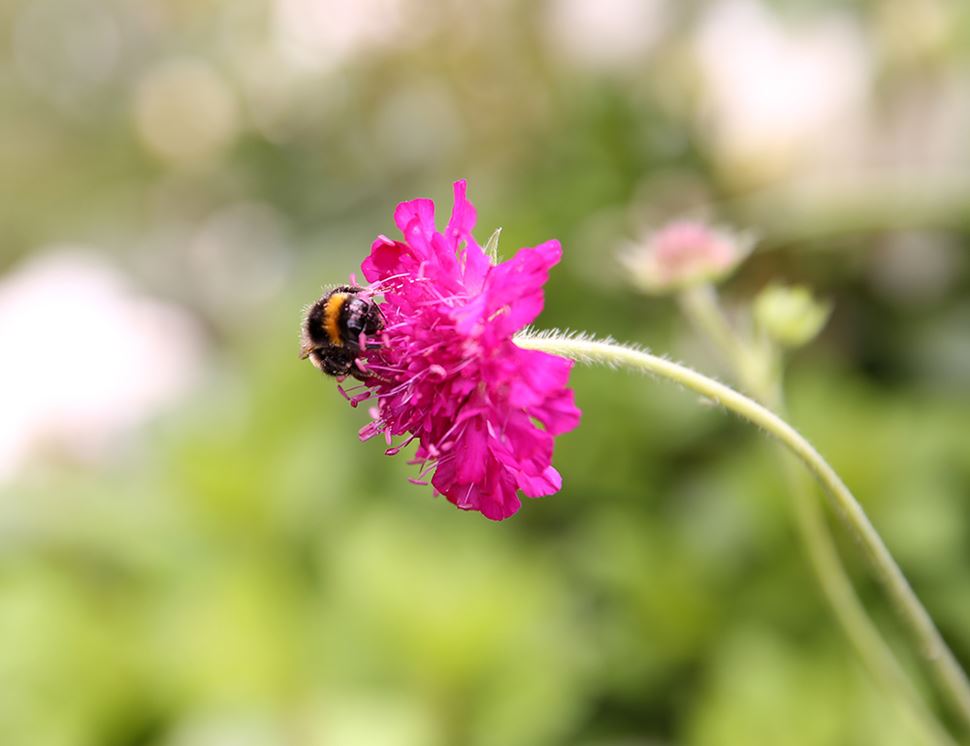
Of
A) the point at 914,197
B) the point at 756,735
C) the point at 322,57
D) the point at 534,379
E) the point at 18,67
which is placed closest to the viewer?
the point at 534,379

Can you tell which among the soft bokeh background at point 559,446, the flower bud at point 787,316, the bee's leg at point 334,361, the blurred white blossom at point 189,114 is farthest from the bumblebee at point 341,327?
the blurred white blossom at point 189,114

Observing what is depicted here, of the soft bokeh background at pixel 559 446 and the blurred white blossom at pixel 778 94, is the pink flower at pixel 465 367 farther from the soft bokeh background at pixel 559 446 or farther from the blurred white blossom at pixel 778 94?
the blurred white blossom at pixel 778 94

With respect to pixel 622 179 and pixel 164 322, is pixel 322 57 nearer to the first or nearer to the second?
pixel 164 322

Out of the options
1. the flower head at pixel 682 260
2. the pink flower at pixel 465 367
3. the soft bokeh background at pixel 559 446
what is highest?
the soft bokeh background at pixel 559 446

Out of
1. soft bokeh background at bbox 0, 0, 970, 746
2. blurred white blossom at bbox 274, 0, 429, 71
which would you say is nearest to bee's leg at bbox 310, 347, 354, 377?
soft bokeh background at bbox 0, 0, 970, 746

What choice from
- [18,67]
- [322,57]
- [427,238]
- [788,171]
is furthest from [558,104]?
[18,67]

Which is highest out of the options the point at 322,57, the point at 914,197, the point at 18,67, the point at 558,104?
the point at 18,67

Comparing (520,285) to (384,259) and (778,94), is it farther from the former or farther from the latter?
(778,94)

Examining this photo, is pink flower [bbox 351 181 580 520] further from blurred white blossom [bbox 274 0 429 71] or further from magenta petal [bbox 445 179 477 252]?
blurred white blossom [bbox 274 0 429 71]
